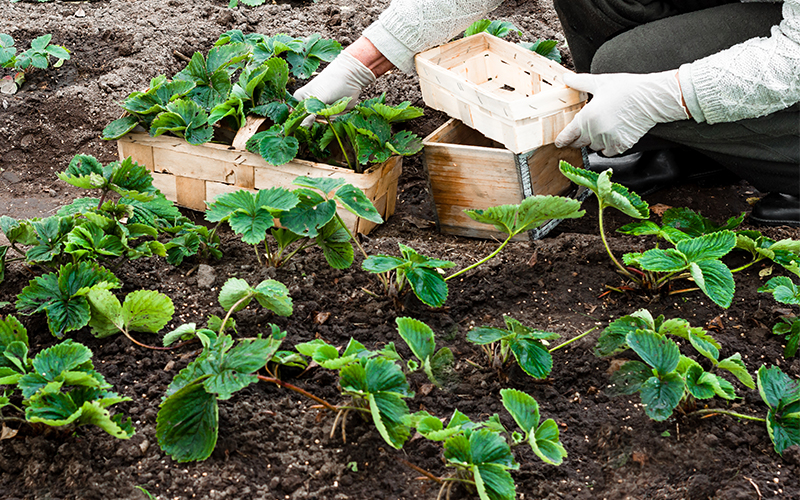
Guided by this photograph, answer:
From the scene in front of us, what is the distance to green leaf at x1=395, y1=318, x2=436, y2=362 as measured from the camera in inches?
55.5

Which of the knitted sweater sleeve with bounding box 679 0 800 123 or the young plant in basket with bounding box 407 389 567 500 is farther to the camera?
the knitted sweater sleeve with bounding box 679 0 800 123

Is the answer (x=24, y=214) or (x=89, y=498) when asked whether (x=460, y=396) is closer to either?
(x=89, y=498)

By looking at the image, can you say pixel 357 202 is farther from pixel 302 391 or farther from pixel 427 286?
pixel 302 391

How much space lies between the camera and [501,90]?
95.1 inches

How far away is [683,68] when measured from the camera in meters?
2.04

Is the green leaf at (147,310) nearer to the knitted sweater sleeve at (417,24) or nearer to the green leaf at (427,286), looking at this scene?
the green leaf at (427,286)

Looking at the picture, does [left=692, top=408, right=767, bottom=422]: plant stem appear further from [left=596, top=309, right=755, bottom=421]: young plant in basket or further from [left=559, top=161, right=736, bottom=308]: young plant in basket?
[left=559, top=161, right=736, bottom=308]: young plant in basket

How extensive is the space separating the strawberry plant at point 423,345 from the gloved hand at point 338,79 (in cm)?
120

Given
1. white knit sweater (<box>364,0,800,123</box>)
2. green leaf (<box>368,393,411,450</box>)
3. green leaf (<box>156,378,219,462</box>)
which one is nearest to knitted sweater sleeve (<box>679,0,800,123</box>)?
white knit sweater (<box>364,0,800,123</box>)

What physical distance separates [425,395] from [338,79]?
128 cm

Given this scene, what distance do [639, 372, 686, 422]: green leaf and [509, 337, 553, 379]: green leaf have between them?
0.20 metres

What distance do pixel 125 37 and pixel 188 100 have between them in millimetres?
1348

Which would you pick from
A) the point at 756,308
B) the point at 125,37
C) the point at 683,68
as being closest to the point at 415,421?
the point at 756,308

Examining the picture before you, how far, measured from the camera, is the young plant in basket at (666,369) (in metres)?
1.34
